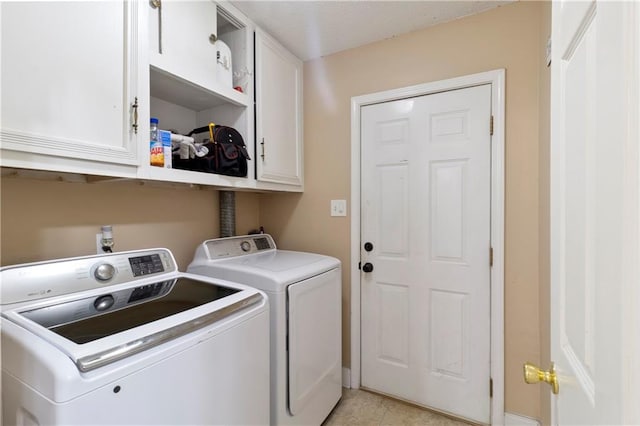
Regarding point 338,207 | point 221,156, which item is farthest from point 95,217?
point 338,207

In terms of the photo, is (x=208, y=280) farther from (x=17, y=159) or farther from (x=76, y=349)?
(x=17, y=159)

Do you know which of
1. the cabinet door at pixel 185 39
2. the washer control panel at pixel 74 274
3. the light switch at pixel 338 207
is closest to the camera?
the washer control panel at pixel 74 274

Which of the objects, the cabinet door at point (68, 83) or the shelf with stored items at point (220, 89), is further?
the shelf with stored items at point (220, 89)

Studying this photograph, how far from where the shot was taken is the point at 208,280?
1.38 m

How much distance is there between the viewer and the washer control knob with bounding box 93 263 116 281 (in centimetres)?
121

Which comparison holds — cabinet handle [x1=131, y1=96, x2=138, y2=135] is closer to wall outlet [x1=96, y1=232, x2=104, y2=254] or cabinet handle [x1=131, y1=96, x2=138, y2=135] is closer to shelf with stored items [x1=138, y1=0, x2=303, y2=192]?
shelf with stored items [x1=138, y1=0, x2=303, y2=192]

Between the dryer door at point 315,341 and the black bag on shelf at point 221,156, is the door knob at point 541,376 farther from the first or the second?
the black bag on shelf at point 221,156

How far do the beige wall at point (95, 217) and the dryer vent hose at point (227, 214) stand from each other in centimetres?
7

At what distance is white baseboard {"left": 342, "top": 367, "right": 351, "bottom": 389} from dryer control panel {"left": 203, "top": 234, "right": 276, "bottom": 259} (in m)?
1.06

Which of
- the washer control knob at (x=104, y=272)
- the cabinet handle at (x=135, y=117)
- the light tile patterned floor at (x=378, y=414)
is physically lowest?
the light tile patterned floor at (x=378, y=414)

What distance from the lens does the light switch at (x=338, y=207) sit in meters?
2.18

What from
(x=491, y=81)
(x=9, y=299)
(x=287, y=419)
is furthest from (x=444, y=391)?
(x=9, y=299)

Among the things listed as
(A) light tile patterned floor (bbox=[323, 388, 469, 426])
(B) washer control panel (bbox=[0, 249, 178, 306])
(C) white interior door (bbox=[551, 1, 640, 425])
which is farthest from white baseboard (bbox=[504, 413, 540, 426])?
(B) washer control panel (bbox=[0, 249, 178, 306])

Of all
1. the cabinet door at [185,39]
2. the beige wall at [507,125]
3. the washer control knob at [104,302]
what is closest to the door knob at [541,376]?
the beige wall at [507,125]
